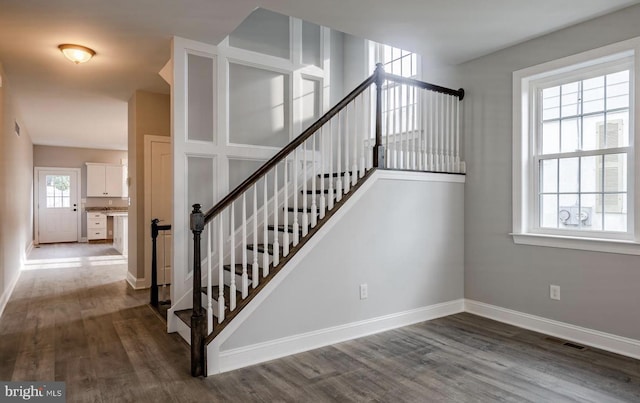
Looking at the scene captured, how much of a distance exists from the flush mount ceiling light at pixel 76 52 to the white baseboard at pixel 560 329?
4.67 meters

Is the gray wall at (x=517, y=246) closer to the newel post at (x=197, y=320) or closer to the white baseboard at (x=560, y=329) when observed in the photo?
the white baseboard at (x=560, y=329)

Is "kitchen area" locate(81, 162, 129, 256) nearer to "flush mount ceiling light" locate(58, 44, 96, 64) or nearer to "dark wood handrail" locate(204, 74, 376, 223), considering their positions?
"flush mount ceiling light" locate(58, 44, 96, 64)

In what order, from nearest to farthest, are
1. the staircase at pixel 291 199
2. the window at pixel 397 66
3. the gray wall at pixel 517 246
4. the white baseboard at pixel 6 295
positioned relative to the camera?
the staircase at pixel 291 199
the gray wall at pixel 517 246
the white baseboard at pixel 6 295
the window at pixel 397 66

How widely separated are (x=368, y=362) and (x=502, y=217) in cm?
205

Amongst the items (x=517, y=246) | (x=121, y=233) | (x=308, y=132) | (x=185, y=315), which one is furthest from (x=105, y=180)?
(x=517, y=246)

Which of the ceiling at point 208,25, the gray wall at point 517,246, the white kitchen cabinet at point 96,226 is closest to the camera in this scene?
the ceiling at point 208,25

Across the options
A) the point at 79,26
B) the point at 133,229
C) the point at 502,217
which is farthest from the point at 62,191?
the point at 502,217

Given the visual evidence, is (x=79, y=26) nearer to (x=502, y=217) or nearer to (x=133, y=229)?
(x=133, y=229)

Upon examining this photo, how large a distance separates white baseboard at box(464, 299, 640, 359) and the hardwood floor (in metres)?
0.11

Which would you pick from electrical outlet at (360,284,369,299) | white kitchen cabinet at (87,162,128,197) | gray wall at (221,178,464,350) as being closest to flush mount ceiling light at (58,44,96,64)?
gray wall at (221,178,464,350)

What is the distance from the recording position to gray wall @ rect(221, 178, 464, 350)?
3041 millimetres

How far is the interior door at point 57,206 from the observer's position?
1052 cm

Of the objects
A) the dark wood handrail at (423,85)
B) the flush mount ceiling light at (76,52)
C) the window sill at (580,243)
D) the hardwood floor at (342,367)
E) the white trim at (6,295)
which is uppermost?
the flush mount ceiling light at (76,52)

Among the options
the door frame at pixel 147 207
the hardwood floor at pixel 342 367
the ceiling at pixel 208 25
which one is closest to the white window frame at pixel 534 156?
the ceiling at pixel 208 25
